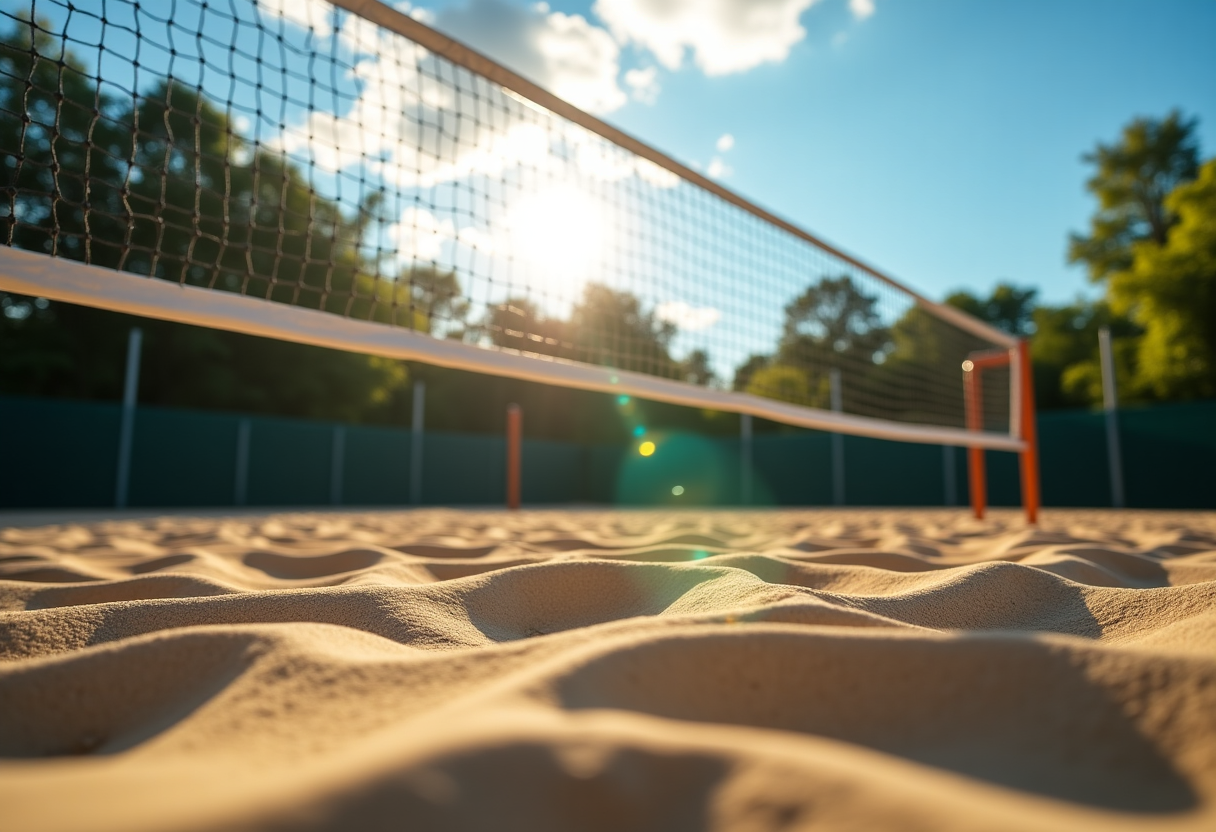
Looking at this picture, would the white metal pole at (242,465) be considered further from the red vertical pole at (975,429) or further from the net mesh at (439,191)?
the red vertical pole at (975,429)

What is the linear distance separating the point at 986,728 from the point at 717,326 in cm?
362

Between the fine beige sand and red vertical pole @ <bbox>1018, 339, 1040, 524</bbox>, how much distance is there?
3.68 m

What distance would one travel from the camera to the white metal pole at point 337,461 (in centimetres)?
1073

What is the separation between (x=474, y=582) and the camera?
1.22 m

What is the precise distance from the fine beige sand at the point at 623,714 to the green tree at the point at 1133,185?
2281 cm

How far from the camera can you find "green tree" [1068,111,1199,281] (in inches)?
739

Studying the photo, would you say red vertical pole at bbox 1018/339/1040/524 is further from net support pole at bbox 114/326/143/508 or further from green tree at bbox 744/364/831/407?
net support pole at bbox 114/326/143/508

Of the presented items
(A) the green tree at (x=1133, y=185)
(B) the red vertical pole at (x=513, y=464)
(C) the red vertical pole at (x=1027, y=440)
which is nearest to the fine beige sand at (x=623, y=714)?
(C) the red vertical pole at (x=1027, y=440)

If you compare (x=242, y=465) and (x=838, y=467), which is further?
(x=838, y=467)

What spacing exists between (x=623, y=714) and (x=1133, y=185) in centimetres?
2420

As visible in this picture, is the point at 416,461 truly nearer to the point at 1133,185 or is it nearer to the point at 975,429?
the point at 975,429

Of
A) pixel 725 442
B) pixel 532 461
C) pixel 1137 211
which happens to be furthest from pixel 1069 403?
pixel 532 461

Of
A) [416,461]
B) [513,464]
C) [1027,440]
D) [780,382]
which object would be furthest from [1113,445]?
[416,461]

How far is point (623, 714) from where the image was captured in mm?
569
